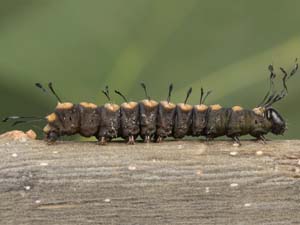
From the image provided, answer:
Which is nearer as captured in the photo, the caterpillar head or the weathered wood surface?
the weathered wood surface

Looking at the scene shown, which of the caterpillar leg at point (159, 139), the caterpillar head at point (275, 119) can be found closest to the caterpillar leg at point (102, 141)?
the caterpillar leg at point (159, 139)

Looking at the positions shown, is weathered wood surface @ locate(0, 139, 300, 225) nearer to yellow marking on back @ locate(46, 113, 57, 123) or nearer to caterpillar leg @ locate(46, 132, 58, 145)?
caterpillar leg @ locate(46, 132, 58, 145)

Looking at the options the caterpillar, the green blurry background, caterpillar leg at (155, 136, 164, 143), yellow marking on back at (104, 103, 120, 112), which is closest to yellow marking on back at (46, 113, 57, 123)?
the caterpillar

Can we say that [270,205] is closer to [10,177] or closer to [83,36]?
[10,177]

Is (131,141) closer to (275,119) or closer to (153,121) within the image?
(153,121)

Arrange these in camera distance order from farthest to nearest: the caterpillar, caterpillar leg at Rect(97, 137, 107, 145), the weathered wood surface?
the caterpillar → caterpillar leg at Rect(97, 137, 107, 145) → the weathered wood surface

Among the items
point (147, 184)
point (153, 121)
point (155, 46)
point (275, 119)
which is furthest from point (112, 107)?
point (155, 46)

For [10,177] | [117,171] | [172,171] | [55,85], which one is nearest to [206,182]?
[172,171]
